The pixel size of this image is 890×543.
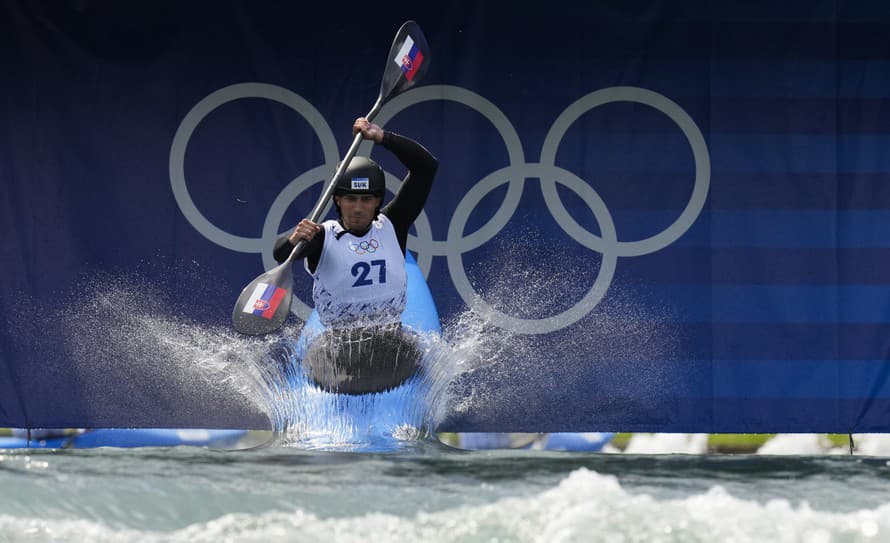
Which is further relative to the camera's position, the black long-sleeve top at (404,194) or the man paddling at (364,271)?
the black long-sleeve top at (404,194)

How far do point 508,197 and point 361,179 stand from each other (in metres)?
1.41

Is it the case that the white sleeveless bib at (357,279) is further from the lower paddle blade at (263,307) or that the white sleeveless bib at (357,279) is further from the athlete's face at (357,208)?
the lower paddle blade at (263,307)

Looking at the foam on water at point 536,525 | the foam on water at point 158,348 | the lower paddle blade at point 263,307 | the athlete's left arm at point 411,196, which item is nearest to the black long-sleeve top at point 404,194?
the athlete's left arm at point 411,196

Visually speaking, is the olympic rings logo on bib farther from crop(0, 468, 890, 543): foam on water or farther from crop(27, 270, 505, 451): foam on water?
crop(0, 468, 890, 543): foam on water

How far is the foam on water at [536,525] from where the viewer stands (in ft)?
9.68

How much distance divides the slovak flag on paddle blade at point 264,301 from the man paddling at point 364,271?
0.13 m

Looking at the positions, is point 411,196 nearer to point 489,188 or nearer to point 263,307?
point 263,307

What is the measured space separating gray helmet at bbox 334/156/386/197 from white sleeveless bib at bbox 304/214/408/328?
16cm

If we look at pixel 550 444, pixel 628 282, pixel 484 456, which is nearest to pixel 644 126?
pixel 628 282

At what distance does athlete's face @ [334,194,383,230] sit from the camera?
455 cm

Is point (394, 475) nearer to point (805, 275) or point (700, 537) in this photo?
point (700, 537)

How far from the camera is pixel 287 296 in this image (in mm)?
4473

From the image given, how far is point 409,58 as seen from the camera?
487 cm

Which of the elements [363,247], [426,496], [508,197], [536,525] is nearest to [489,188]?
[508,197]
